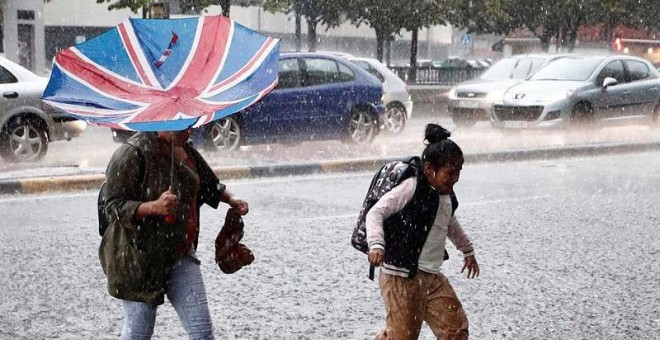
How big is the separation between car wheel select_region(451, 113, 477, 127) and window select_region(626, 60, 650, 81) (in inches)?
120

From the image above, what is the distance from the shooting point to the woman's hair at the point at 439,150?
430 cm

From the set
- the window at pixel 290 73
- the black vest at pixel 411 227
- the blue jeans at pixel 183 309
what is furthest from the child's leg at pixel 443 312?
the window at pixel 290 73

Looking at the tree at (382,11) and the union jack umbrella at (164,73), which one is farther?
the tree at (382,11)

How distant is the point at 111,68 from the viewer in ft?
12.5

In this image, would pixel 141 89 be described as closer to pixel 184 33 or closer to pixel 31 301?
pixel 184 33

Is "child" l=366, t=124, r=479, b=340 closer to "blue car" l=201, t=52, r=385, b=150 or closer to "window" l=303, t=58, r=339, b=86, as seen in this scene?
"blue car" l=201, t=52, r=385, b=150

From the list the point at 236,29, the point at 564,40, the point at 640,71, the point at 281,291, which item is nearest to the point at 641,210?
the point at 281,291

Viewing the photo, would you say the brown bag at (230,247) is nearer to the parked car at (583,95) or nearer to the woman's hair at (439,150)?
the woman's hair at (439,150)

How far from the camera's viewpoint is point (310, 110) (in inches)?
608

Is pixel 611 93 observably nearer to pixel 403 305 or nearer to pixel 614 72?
pixel 614 72

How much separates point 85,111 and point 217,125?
10.9 meters

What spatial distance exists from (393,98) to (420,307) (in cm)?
1467

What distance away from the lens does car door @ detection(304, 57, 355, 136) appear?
51.0 ft

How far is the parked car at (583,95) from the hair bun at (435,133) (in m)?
14.7
